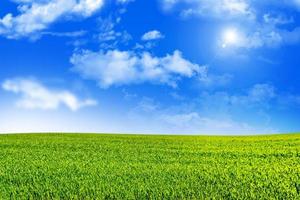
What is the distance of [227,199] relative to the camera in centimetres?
1341

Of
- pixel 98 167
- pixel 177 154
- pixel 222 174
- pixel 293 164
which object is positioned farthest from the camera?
pixel 177 154

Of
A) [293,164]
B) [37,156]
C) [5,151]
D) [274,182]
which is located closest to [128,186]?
[274,182]

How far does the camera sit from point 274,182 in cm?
1527

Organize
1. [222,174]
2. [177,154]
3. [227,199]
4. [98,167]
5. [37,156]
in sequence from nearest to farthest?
[227,199] → [222,174] → [98,167] → [37,156] → [177,154]

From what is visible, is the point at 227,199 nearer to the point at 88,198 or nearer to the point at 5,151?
the point at 88,198

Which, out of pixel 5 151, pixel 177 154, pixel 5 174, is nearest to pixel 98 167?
pixel 5 174

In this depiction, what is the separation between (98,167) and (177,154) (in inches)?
332

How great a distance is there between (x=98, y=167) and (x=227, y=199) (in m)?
7.01

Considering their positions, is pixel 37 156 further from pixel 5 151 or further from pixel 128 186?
pixel 128 186

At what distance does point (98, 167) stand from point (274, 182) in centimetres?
692

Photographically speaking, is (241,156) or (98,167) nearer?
(98,167)

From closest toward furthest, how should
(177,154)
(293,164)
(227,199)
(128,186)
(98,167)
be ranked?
(227,199) → (128,186) → (98,167) → (293,164) → (177,154)

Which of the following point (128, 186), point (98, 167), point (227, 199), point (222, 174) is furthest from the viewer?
point (98, 167)

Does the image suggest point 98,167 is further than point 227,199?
Yes
